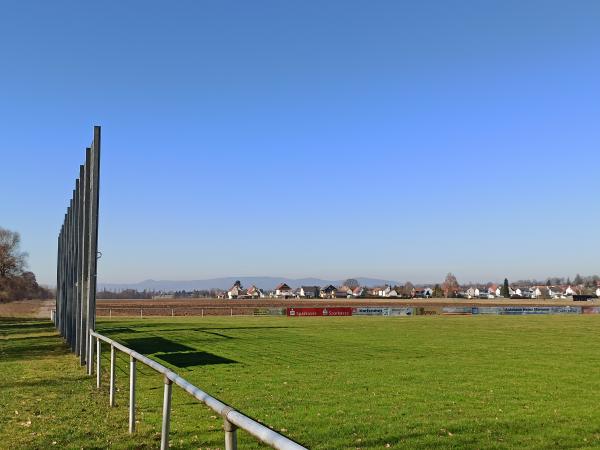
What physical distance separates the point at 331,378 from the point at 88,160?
974 centimetres

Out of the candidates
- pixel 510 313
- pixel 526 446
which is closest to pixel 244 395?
pixel 526 446

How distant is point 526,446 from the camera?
25.5ft

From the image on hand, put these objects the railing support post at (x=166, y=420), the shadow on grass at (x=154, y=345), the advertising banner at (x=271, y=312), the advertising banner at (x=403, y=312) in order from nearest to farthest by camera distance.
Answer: the railing support post at (x=166, y=420), the shadow on grass at (x=154, y=345), the advertising banner at (x=271, y=312), the advertising banner at (x=403, y=312)

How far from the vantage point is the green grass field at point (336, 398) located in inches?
316

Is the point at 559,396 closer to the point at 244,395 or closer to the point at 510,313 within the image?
the point at 244,395

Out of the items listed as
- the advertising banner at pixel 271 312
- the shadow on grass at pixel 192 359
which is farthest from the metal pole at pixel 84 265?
the advertising banner at pixel 271 312

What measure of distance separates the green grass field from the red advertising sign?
41109 millimetres

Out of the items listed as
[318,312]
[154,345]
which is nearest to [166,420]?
[154,345]

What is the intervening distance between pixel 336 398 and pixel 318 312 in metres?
53.2

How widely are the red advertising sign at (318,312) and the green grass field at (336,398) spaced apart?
4111 centimetres

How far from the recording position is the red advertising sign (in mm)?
62694

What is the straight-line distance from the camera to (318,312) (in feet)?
211

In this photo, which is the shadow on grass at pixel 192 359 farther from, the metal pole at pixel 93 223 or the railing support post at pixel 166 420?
the railing support post at pixel 166 420

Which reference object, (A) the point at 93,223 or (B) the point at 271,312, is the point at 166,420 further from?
(B) the point at 271,312
